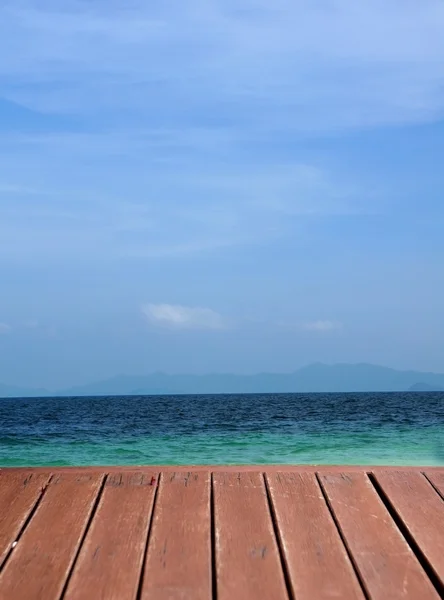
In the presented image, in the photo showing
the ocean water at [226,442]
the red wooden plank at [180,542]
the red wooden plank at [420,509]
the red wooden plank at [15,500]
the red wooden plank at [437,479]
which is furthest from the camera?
the ocean water at [226,442]

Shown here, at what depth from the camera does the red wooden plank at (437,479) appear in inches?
119

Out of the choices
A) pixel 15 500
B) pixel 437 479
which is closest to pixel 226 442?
pixel 437 479

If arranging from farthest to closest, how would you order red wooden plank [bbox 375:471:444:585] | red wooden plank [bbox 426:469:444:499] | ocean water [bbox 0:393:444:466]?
ocean water [bbox 0:393:444:466]
red wooden plank [bbox 426:469:444:499]
red wooden plank [bbox 375:471:444:585]

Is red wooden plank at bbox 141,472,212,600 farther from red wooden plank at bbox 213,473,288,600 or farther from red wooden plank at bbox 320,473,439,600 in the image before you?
red wooden plank at bbox 320,473,439,600

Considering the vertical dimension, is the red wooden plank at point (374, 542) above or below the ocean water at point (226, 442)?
below

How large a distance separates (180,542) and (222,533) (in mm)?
153

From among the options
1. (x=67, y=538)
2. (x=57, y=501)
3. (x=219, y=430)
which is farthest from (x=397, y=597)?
(x=219, y=430)

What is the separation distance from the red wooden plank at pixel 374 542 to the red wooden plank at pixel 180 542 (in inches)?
18.8

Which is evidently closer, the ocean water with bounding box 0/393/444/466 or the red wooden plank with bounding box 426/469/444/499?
the red wooden plank with bounding box 426/469/444/499

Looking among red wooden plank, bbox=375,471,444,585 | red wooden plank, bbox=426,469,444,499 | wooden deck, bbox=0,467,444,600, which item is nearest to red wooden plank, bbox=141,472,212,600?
wooden deck, bbox=0,467,444,600

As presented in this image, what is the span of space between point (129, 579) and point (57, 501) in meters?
0.72

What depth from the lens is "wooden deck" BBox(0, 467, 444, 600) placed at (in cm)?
223

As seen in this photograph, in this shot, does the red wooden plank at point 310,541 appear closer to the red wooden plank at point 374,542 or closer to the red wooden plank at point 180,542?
the red wooden plank at point 374,542

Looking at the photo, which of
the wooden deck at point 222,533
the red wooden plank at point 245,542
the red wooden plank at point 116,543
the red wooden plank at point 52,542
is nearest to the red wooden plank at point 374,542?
the wooden deck at point 222,533
